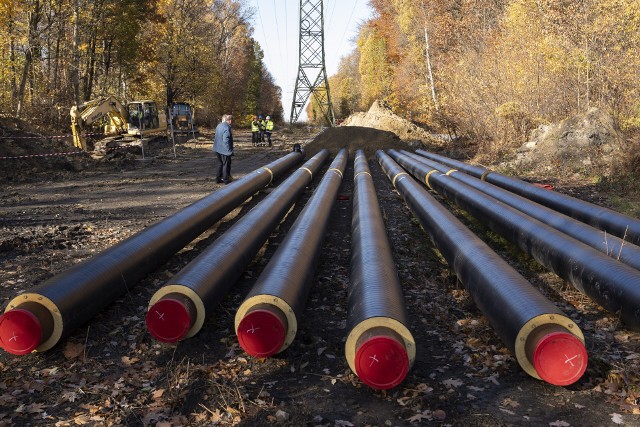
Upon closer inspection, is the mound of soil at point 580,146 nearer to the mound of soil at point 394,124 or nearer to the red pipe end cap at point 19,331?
the mound of soil at point 394,124

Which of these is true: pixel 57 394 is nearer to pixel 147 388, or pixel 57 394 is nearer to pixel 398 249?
pixel 147 388

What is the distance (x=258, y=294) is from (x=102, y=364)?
4.73ft

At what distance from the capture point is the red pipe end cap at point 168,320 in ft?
12.4

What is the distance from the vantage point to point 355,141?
21641 mm

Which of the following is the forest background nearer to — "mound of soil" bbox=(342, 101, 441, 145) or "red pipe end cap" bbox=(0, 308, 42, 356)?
"mound of soil" bbox=(342, 101, 441, 145)

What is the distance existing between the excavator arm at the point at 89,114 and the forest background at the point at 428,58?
4.06 meters

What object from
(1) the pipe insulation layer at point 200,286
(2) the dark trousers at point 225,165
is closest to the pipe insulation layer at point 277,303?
(1) the pipe insulation layer at point 200,286

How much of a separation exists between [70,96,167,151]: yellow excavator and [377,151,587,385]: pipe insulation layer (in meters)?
15.4

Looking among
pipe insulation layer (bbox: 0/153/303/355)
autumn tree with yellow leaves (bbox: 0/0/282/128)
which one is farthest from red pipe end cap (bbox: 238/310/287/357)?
autumn tree with yellow leaves (bbox: 0/0/282/128)

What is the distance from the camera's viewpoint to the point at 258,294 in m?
3.71

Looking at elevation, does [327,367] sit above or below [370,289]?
below

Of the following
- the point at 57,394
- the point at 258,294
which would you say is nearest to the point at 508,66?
the point at 258,294

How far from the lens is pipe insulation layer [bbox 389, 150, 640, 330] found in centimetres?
397

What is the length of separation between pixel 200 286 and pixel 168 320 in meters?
0.39
